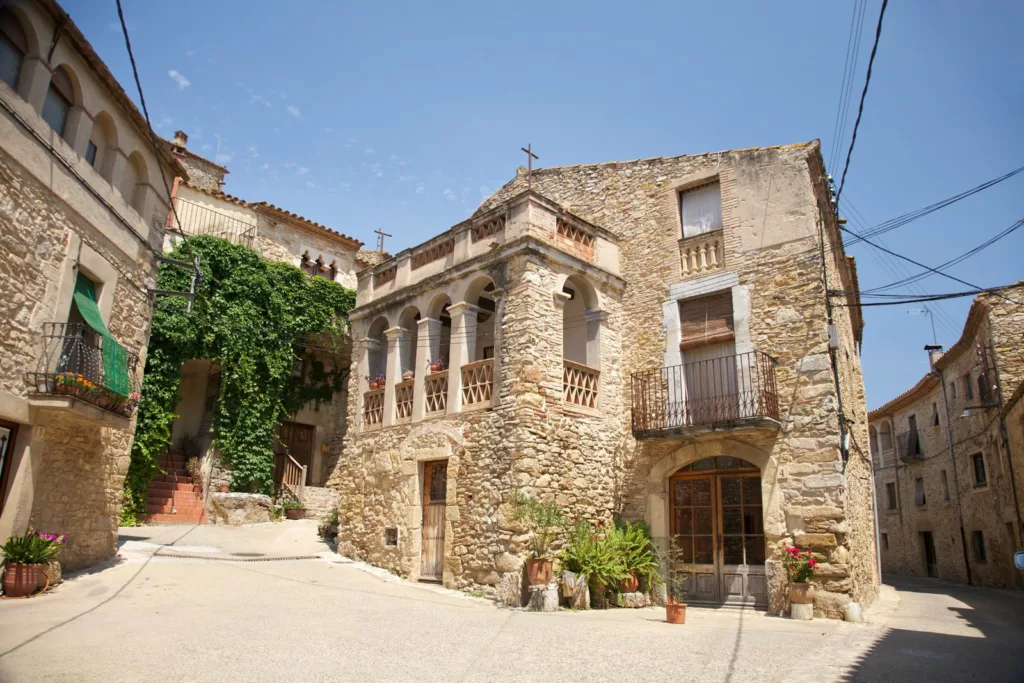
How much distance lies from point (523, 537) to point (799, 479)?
4321 millimetres

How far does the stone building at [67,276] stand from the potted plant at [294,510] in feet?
23.8

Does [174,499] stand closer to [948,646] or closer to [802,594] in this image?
[802,594]

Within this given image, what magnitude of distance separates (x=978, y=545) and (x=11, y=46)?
86.9 ft

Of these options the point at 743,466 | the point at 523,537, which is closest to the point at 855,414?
the point at 743,466

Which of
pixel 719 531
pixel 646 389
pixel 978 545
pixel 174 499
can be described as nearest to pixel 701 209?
pixel 646 389

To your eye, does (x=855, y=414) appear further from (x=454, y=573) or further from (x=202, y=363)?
(x=202, y=363)

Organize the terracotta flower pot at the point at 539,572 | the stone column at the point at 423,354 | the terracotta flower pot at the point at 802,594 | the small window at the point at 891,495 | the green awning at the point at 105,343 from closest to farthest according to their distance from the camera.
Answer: the green awning at the point at 105,343
the terracotta flower pot at the point at 802,594
the terracotta flower pot at the point at 539,572
the stone column at the point at 423,354
the small window at the point at 891,495

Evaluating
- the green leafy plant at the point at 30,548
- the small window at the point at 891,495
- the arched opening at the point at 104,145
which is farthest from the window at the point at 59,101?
the small window at the point at 891,495

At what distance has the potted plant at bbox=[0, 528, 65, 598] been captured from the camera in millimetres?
8180

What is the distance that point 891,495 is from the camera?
1107 inches

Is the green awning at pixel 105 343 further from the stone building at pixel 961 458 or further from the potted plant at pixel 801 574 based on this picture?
the stone building at pixel 961 458

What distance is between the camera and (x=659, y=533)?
1162 cm

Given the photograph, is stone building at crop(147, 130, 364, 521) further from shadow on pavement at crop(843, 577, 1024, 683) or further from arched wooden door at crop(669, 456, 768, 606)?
shadow on pavement at crop(843, 577, 1024, 683)

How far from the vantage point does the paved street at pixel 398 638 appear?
5.83 meters
